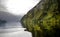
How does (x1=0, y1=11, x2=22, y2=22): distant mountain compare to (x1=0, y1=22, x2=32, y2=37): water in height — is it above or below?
above

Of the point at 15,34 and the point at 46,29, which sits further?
the point at 15,34

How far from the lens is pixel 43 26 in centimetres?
108

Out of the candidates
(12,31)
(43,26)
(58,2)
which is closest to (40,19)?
(43,26)

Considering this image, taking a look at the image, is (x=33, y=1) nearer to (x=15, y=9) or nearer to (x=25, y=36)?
(x=15, y=9)

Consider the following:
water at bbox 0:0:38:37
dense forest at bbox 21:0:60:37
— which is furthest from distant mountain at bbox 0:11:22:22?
dense forest at bbox 21:0:60:37

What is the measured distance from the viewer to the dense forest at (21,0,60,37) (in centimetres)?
104

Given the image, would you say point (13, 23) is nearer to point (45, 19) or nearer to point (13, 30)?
point (13, 30)

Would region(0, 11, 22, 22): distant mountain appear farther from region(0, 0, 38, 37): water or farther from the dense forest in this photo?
the dense forest

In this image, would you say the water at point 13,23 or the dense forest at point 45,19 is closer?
the dense forest at point 45,19

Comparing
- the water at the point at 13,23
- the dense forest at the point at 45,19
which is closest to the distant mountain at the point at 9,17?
the water at the point at 13,23

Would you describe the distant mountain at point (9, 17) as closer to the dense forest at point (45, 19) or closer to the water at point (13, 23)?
the water at point (13, 23)

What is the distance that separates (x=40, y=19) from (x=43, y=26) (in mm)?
64

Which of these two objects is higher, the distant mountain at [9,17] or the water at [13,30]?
the distant mountain at [9,17]

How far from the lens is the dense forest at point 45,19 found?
3.43 feet
